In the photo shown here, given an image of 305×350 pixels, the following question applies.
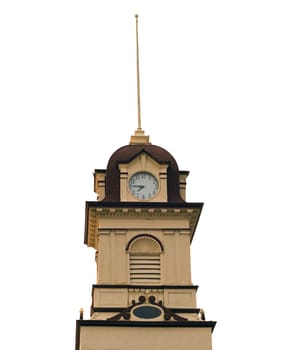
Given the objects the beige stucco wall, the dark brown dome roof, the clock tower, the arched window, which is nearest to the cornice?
the clock tower

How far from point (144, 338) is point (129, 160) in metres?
7.49

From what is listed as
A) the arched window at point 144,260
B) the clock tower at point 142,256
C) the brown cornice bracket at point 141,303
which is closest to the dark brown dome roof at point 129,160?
the clock tower at point 142,256

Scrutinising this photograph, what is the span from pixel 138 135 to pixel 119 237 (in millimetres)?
5252

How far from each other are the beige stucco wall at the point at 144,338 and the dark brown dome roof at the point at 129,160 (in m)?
5.61

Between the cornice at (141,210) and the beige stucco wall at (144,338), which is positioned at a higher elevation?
the cornice at (141,210)

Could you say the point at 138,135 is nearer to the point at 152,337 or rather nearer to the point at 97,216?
the point at 97,216

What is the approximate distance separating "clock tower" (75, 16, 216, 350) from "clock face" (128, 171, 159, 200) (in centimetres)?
4

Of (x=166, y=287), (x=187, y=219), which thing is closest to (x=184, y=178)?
(x=187, y=219)

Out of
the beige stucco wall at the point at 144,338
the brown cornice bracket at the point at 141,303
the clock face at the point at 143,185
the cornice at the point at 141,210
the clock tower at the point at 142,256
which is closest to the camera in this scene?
the beige stucco wall at the point at 144,338

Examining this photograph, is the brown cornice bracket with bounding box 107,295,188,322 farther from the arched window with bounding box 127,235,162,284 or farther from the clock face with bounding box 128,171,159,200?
the clock face with bounding box 128,171,159,200

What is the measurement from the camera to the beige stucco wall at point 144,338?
4538cm

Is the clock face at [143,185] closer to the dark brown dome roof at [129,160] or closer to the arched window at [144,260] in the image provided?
the dark brown dome roof at [129,160]

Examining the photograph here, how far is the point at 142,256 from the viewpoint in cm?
4791

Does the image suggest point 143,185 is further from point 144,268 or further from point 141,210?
point 144,268
